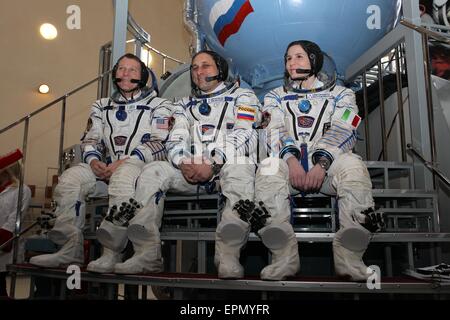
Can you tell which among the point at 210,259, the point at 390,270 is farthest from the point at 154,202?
the point at 390,270

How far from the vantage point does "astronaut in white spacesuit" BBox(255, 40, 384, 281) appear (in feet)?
5.96

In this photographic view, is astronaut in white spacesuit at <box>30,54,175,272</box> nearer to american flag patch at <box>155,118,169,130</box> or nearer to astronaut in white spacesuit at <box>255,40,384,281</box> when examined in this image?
american flag patch at <box>155,118,169,130</box>

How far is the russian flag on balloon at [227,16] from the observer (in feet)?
10.4

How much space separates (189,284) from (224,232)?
0.85 ft

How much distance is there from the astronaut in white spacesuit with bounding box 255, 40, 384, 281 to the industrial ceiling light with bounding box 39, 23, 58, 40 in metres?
5.78

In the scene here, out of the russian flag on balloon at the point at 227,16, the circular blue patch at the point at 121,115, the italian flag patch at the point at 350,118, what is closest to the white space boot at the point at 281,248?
the italian flag patch at the point at 350,118

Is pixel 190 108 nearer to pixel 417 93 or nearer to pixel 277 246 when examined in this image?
pixel 277 246

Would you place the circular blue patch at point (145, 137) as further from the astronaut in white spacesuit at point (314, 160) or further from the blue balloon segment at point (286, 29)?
the blue balloon segment at point (286, 29)

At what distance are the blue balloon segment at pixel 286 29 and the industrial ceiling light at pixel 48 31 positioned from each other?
14.8ft

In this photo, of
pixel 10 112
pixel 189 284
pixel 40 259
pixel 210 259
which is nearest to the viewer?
pixel 189 284

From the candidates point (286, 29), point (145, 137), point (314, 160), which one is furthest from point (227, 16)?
point (314, 160)

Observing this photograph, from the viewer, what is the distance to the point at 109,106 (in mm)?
2770

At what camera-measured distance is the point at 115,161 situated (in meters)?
2.60

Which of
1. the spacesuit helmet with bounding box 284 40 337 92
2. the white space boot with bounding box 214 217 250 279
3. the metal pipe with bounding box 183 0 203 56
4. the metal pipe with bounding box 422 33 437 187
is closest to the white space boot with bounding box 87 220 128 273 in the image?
the white space boot with bounding box 214 217 250 279
